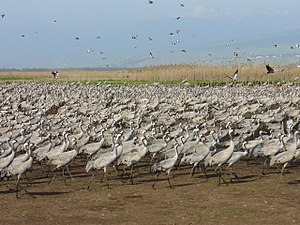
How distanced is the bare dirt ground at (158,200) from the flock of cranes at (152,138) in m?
0.32

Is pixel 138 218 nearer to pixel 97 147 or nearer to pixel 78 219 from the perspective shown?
pixel 78 219

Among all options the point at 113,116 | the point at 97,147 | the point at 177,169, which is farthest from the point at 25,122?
the point at 177,169

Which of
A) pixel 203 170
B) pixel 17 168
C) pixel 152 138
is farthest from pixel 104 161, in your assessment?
pixel 152 138

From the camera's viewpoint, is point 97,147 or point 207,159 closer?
point 207,159

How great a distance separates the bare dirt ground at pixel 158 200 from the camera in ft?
37.1

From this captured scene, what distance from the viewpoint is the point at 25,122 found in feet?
76.5

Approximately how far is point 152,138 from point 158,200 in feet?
18.1

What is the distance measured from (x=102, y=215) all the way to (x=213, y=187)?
10.8ft

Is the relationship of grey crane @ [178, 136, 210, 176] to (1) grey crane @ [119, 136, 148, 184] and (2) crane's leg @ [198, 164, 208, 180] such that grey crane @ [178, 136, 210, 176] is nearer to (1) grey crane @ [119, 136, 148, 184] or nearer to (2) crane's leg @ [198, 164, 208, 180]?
(2) crane's leg @ [198, 164, 208, 180]

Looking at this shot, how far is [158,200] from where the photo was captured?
498 inches

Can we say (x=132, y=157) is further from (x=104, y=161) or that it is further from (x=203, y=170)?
(x=203, y=170)

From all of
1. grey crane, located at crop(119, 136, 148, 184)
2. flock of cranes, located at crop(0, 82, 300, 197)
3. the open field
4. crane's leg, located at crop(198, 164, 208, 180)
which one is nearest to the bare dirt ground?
the open field

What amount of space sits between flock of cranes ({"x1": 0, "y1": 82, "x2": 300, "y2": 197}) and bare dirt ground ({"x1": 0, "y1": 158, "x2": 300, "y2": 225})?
32 cm

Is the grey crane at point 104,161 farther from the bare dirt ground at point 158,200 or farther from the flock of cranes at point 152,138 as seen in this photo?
the bare dirt ground at point 158,200
